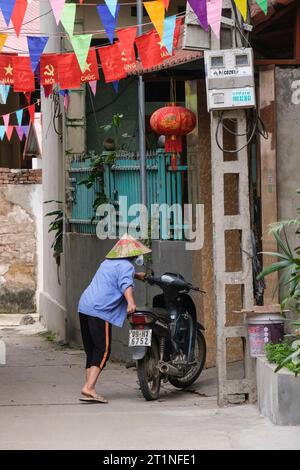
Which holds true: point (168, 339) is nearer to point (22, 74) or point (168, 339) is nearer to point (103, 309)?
point (103, 309)

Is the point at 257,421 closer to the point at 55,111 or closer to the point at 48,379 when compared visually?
the point at 48,379

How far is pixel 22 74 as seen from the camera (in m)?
13.5

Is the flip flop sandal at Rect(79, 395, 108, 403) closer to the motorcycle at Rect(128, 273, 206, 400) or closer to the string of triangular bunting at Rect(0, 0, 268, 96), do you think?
the motorcycle at Rect(128, 273, 206, 400)

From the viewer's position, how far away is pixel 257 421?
27.9 feet

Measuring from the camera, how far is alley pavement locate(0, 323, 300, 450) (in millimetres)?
7621

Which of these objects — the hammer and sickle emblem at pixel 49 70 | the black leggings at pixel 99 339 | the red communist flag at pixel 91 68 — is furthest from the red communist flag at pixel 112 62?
the black leggings at pixel 99 339

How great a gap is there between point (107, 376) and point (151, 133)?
7776mm

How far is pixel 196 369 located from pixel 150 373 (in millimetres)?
769

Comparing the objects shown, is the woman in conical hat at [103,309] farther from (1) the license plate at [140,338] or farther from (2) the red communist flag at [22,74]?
(2) the red communist flag at [22,74]

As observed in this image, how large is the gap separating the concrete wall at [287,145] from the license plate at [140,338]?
179 centimetres

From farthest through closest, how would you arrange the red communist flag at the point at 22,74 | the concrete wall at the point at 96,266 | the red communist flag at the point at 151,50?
the red communist flag at the point at 22,74 < the concrete wall at the point at 96,266 < the red communist flag at the point at 151,50

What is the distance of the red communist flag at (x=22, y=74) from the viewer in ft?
44.0

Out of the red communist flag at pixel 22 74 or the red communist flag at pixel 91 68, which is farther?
the red communist flag at pixel 22 74

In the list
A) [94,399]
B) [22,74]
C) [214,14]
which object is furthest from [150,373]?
[22,74]
